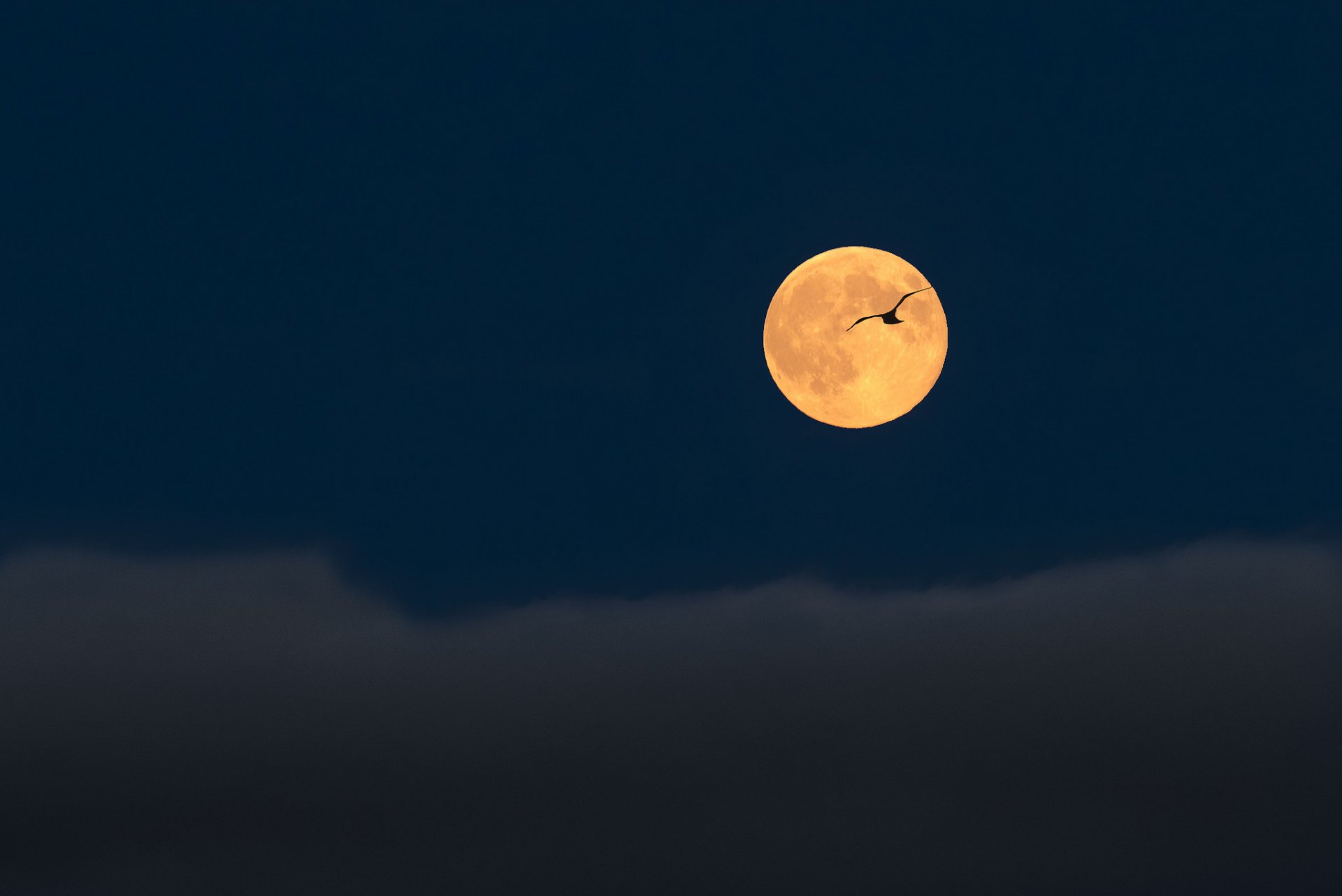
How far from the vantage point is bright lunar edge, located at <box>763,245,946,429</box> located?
31.6 metres

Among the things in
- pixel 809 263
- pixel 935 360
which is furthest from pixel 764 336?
pixel 935 360

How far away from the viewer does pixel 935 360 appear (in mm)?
32375

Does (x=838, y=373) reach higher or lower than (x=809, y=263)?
lower

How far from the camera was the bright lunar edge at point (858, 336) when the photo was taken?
3162 centimetres

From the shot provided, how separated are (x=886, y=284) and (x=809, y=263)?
2.65m

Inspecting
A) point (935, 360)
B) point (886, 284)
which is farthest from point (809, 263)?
point (935, 360)

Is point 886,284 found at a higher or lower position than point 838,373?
higher

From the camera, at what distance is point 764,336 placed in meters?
33.7

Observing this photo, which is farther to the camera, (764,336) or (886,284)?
(764,336)

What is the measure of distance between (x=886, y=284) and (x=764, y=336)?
4402mm

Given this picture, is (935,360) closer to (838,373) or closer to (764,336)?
(838,373)

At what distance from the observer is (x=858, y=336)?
31.9 metres

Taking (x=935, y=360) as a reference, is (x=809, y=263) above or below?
above

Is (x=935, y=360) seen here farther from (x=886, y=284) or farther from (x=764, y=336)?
(x=764, y=336)
